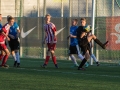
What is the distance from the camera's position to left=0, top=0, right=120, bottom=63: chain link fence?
24.3 meters

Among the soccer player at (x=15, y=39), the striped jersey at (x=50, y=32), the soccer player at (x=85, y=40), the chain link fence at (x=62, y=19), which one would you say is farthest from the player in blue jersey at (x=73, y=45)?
the chain link fence at (x=62, y=19)

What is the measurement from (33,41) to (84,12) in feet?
11.2

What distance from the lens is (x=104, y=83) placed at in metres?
13.2

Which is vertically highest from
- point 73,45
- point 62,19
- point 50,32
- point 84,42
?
point 62,19

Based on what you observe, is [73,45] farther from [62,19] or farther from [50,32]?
[62,19]

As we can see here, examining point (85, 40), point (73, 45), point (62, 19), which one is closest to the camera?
point (85, 40)

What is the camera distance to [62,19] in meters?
27.0

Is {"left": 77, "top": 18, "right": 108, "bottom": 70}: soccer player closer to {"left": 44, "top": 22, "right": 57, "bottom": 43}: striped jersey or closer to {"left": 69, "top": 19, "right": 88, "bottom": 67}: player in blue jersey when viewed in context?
{"left": 44, "top": 22, "right": 57, "bottom": 43}: striped jersey

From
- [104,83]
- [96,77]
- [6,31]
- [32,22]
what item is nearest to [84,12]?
[32,22]

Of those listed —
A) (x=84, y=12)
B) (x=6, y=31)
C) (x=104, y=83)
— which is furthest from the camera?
(x=84, y=12)

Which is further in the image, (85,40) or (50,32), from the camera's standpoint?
(50,32)

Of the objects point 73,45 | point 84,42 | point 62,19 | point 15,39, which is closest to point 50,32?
point 15,39

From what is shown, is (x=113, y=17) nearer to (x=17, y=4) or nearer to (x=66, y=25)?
(x=66, y=25)

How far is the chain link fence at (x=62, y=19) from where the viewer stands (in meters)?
24.3
